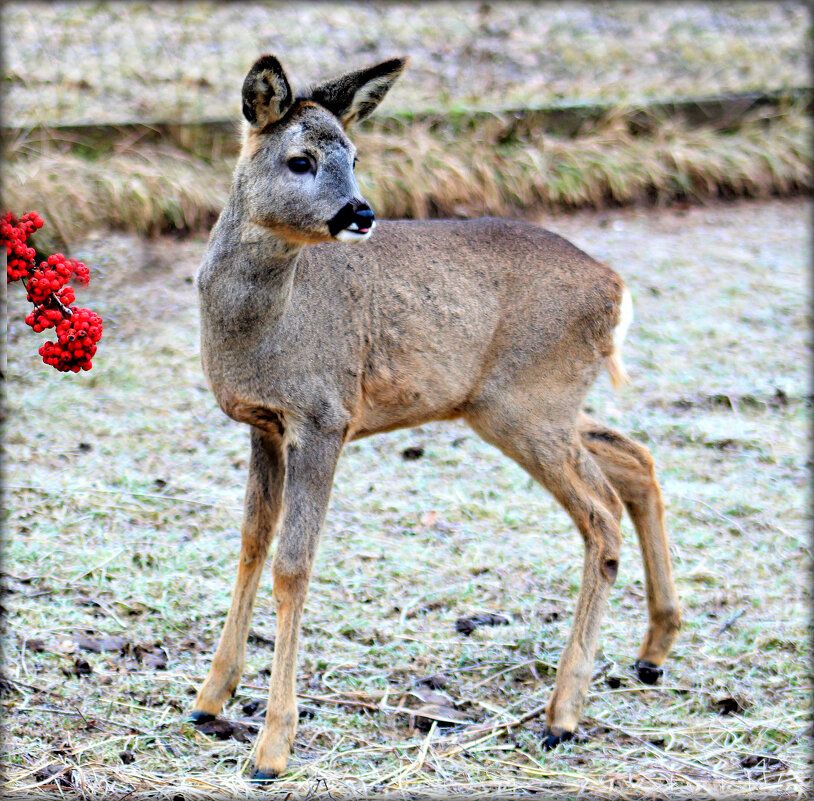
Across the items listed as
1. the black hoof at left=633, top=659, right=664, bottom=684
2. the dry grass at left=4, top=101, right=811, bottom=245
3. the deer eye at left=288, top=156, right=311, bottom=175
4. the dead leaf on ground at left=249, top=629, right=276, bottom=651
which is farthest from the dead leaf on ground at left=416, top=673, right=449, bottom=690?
the dry grass at left=4, top=101, right=811, bottom=245

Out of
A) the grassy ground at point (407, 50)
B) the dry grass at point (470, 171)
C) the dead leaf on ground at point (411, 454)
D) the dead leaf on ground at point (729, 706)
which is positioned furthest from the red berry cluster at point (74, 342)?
the grassy ground at point (407, 50)

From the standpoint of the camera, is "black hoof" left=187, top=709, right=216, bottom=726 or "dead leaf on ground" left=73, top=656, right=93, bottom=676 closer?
"black hoof" left=187, top=709, right=216, bottom=726

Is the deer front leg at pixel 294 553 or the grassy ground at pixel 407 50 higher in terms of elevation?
the grassy ground at pixel 407 50

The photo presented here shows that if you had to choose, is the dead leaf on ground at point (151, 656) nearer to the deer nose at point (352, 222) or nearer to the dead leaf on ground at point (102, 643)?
the dead leaf on ground at point (102, 643)

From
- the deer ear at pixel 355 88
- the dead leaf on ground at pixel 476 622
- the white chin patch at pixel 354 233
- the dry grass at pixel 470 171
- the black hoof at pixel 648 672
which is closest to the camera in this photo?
the white chin patch at pixel 354 233

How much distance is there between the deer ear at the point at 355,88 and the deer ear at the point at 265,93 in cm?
16

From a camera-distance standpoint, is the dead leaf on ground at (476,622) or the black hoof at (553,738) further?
the dead leaf on ground at (476,622)

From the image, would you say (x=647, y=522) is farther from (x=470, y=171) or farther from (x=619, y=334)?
(x=470, y=171)

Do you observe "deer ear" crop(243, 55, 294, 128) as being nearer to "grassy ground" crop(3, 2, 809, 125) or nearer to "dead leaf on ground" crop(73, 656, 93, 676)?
"dead leaf on ground" crop(73, 656, 93, 676)

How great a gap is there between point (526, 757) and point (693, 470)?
9.10 ft

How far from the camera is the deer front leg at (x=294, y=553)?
3.84 meters

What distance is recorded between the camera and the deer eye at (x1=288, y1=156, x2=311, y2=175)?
3643 mm

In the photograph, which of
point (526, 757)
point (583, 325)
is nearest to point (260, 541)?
point (526, 757)

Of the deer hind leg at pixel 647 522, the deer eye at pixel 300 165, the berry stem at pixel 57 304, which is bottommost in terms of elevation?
the deer hind leg at pixel 647 522
